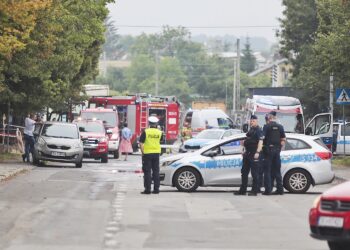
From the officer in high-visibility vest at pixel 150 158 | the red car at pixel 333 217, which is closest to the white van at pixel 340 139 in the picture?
the officer in high-visibility vest at pixel 150 158

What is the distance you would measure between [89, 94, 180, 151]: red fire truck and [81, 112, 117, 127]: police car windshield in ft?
8.72

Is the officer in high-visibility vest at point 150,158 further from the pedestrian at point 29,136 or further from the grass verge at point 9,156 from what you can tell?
the grass verge at point 9,156

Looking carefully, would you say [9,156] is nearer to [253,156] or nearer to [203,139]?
[203,139]

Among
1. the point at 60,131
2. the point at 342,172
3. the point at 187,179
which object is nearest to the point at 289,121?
the point at 342,172

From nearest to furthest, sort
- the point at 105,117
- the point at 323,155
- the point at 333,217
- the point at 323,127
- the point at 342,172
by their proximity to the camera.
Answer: the point at 333,217 < the point at 323,155 < the point at 342,172 < the point at 323,127 < the point at 105,117

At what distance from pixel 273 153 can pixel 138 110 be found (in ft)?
93.0

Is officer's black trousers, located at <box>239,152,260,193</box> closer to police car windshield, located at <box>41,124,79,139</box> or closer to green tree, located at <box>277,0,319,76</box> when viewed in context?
police car windshield, located at <box>41,124,79,139</box>

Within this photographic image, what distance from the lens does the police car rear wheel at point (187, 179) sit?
23.5 m

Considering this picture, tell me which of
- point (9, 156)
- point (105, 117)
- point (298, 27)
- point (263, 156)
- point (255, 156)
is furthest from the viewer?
point (298, 27)

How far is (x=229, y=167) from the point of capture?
2352 cm

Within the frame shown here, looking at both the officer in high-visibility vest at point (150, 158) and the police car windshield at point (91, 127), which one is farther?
the police car windshield at point (91, 127)

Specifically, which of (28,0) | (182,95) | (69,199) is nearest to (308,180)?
(69,199)

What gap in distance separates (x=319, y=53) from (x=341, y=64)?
2012mm

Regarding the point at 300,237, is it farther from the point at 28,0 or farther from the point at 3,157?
the point at 3,157
